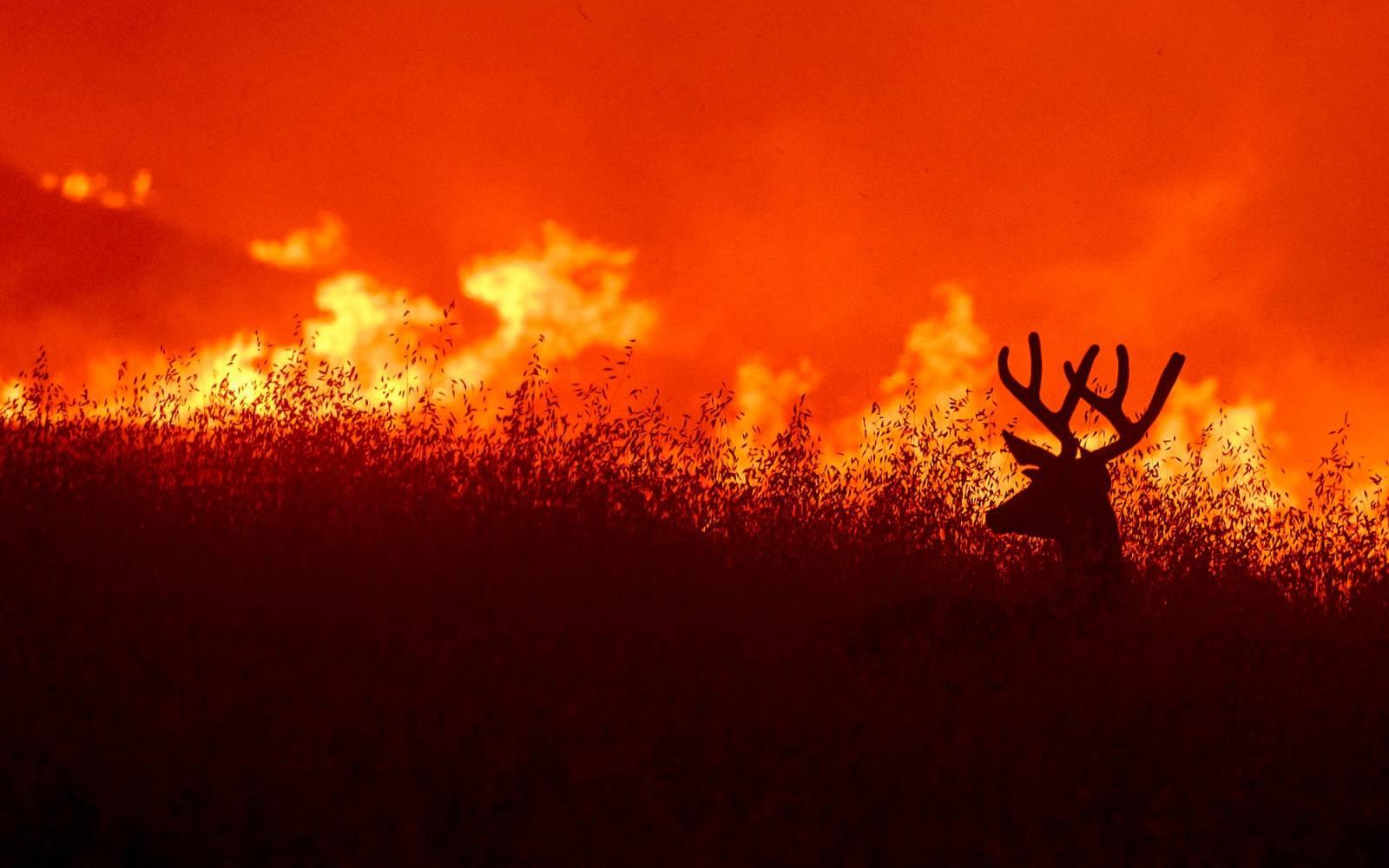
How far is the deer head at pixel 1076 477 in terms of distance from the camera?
674 centimetres

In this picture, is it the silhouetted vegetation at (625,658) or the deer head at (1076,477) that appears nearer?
the silhouetted vegetation at (625,658)

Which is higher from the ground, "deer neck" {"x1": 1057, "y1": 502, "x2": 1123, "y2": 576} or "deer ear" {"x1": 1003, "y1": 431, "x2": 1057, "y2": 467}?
"deer ear" {"x1": 1003, "y1": 431, "x2": 1057, "y2": 467}

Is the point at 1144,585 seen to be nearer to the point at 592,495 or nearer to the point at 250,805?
the point at 592,495

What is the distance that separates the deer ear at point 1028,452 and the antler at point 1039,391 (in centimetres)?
15

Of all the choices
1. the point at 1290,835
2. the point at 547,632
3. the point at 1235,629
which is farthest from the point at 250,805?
the point at 1235,629

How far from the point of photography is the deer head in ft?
22.1

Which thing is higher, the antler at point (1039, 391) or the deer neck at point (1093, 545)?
the antler at point (1039, 391)

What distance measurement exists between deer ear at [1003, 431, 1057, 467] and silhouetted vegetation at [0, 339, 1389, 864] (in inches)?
24.0

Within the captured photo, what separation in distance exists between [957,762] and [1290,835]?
0.97m

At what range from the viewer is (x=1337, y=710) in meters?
5.07

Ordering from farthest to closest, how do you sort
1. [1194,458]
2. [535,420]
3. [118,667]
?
[1194,458] → [535,420] → [118,667]

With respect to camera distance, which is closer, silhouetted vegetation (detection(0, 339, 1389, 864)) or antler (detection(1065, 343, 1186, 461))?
silhouetted vegetation (detection(0, 339, 1389, 864))

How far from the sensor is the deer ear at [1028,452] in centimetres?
710

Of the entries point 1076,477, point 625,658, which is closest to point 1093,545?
point 1076,477
